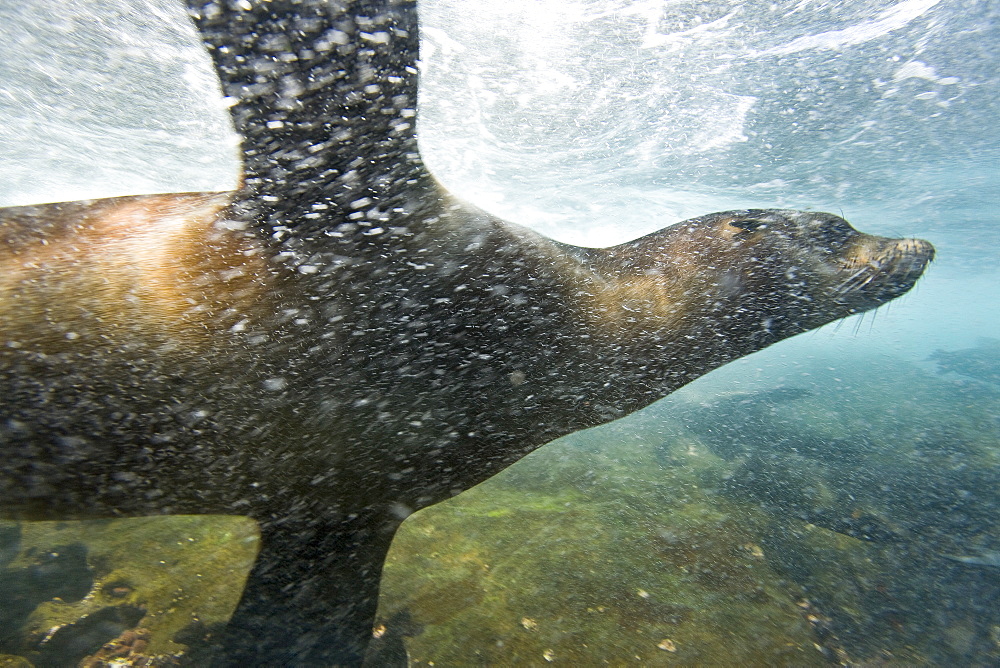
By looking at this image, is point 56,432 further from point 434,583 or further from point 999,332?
point 999,332

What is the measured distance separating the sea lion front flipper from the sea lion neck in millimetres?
1300

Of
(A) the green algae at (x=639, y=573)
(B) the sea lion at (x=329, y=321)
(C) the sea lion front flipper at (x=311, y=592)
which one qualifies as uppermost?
(B) the sea lion at (x=329, y=321)

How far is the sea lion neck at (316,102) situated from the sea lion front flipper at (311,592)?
1.30 metres

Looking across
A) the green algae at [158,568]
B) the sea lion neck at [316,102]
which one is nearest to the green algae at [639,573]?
the green algae at [158,568]

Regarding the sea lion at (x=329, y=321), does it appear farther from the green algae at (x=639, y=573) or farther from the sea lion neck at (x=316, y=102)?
the green algae at (x=639, y=573)

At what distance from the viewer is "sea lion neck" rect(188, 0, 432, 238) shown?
137 centimetres

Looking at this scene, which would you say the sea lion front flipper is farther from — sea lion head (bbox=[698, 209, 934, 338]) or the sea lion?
sea lion head (bbox=[698, 209, 934, 338])

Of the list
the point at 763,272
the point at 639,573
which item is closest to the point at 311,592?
the point at 763,272

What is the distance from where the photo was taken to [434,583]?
364cm

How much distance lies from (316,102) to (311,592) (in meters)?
1.99

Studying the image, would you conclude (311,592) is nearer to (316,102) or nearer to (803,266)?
(316,102)

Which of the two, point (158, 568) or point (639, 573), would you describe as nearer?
point (158, 568)

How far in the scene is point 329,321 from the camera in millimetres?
1602

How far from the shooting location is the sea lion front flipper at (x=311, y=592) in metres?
1.99
